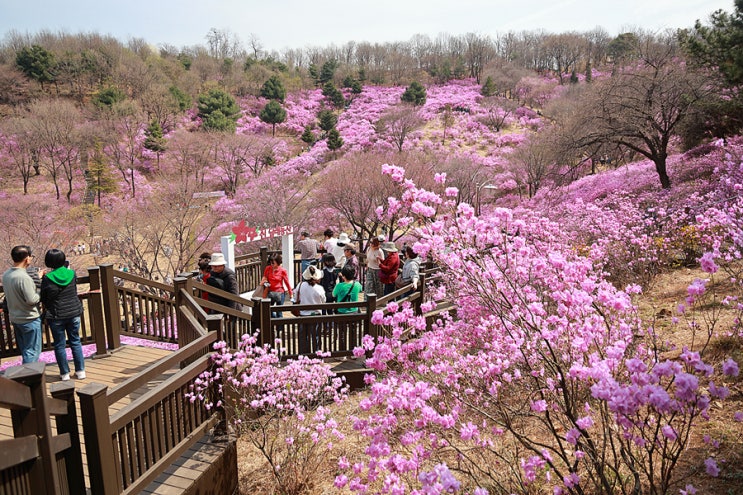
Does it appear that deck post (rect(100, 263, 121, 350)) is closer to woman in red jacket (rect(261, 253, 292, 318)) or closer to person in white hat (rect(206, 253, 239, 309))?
person in white hat (rect(206, 253, 239, 309))

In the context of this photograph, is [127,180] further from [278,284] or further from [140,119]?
[278,284]

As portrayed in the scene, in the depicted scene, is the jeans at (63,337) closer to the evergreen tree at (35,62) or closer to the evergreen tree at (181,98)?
the evergreen tree at (181,98)

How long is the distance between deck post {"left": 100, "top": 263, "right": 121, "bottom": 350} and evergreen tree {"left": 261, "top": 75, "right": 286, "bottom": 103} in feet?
166

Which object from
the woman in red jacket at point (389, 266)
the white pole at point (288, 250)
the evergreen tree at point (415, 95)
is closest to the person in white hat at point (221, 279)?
the woman in red jacket at point (389, 266)

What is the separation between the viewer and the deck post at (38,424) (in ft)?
7.73

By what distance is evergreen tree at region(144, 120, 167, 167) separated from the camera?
3544cm

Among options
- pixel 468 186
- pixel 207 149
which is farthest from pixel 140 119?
pixel 468 186

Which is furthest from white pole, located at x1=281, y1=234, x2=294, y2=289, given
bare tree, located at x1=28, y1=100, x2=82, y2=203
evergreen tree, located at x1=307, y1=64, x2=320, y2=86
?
evergreen tree, located at x1=307, y1=64, x2=320, y2=86

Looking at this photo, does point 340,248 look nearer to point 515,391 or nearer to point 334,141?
point 515,391

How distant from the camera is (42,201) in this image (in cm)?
2645

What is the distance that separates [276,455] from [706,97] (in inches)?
629

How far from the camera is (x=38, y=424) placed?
244cm

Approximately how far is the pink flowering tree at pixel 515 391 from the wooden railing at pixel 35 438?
5.92 ft

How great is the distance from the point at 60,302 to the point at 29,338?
1.79 feet
